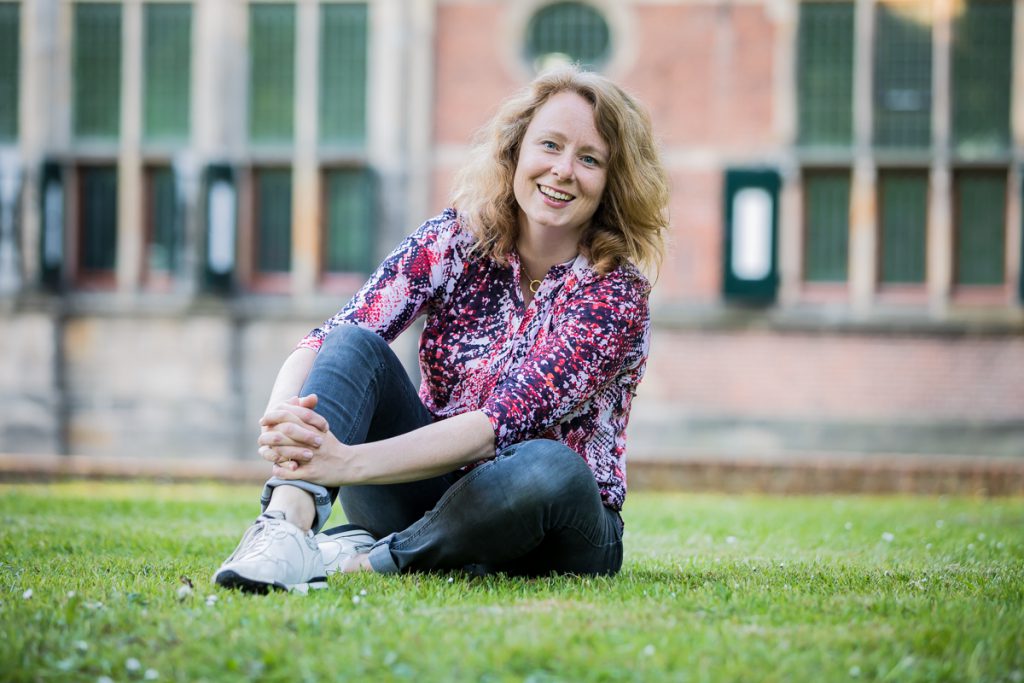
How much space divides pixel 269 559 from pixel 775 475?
6.82 metres

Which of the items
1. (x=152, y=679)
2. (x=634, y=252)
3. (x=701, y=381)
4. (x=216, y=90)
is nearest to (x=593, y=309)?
(x=634, y=252)

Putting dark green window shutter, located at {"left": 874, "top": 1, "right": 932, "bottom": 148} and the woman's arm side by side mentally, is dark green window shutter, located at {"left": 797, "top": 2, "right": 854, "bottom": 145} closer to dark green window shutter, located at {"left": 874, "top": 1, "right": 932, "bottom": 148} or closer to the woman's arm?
dark green window shutter, located at {"left": 874, "top": 1, "right": 932, "bottom": 148}

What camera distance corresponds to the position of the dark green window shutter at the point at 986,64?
10.9 m

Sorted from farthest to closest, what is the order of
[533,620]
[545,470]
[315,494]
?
[545,470] < [315,494] < [533,620]

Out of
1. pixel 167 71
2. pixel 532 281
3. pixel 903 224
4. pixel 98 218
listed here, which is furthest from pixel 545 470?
pixel 98 218

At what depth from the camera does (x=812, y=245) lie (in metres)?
11.2

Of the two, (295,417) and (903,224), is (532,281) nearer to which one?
(295,417)

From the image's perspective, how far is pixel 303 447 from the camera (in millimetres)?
3082

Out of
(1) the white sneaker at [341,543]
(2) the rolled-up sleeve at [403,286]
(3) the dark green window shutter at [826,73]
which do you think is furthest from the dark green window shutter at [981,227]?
(1) the white sneaker at [341,543]

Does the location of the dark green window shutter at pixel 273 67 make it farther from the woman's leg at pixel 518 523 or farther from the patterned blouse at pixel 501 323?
the woman's leg at pixel 518 523

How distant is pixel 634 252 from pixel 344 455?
3.69 feet

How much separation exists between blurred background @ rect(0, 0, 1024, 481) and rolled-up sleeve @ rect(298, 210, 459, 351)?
739cm

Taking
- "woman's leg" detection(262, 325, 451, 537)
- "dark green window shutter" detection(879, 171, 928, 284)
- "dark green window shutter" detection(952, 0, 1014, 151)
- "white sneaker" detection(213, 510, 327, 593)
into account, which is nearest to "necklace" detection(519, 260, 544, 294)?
"woman's leg" detection(262, 325, 451, 537)

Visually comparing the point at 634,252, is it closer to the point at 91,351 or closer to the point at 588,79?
the point at 588,79
